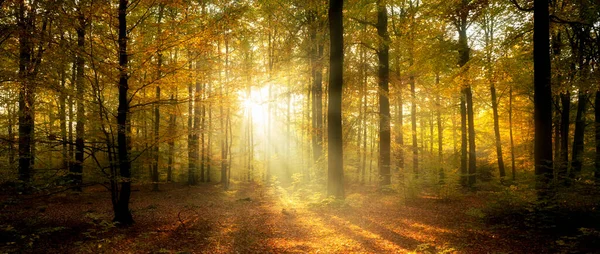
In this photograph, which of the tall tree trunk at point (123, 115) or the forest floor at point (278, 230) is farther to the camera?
the tall tree trunk at point (123, 115)

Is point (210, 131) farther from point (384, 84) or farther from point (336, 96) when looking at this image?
point (384, 84)

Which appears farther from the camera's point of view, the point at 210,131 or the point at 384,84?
the point at 384,84

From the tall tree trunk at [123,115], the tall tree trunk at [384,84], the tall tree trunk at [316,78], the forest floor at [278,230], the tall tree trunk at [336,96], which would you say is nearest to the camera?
the forest floor at [278,230]

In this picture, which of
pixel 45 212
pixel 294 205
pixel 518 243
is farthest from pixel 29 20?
pixel 518 243

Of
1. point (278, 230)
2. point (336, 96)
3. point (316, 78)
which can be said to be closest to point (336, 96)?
point (336, 96)

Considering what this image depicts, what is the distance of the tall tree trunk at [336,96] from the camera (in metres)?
9.98

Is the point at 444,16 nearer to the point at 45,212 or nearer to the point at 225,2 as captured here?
the point at 225,2

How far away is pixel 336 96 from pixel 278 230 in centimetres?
511

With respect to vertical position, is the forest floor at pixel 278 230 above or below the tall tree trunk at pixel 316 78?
below

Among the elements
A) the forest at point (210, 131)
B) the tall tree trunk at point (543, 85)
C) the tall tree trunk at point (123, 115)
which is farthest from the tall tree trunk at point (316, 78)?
the tall tree trunk at point (543, 85)

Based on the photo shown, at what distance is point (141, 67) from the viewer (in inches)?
297

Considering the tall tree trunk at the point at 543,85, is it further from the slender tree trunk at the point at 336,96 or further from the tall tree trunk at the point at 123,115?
the tall tree trunk at the point at 123,115

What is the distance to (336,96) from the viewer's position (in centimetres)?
1010

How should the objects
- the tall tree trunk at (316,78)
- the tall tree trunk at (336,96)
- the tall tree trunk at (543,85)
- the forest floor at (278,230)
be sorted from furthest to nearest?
the tall tree trunk at (316,78) < the tall tree trunk at (336,96) < the tall tree trunk at (543,85) < the forest floor at (278,230)
